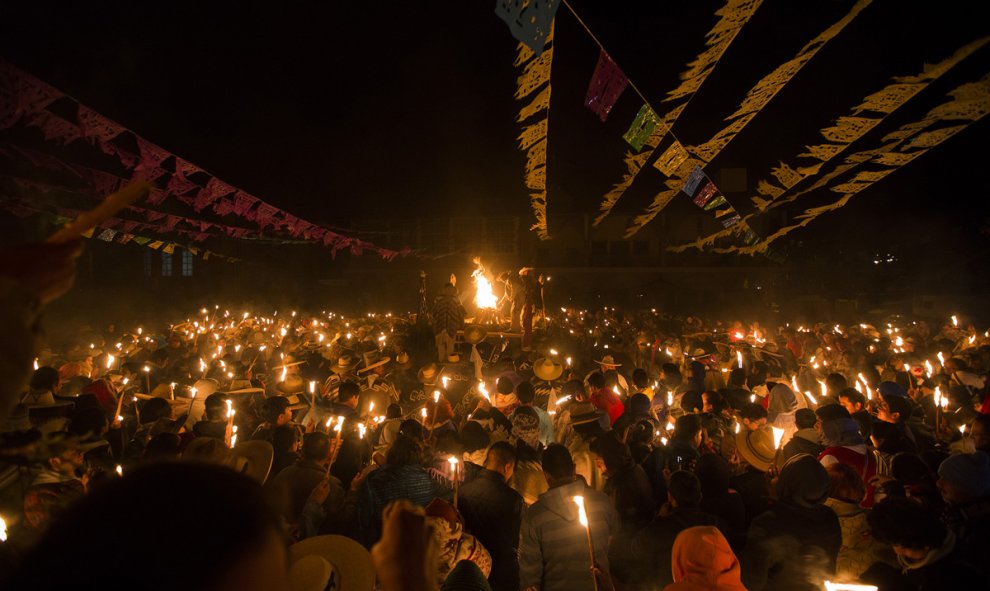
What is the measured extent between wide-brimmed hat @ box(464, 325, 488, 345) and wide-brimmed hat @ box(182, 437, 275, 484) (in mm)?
10733

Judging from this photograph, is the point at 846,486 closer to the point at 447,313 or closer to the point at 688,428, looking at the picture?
the point at 688,428

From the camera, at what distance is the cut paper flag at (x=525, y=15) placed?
3980mm

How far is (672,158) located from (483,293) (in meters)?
11.0

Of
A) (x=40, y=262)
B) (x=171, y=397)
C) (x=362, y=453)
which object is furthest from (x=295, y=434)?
(x=40, y=262)

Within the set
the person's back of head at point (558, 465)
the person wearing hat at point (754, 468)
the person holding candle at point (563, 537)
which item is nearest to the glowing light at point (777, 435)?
the person wearing hat at point (754, 468)

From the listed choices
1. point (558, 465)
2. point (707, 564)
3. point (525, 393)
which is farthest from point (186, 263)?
point (707, 564)

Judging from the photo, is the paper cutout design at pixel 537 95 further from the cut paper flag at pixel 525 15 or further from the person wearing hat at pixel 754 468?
the person wearing hat at pixel 754 468

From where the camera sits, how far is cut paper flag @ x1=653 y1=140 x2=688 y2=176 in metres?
8.01

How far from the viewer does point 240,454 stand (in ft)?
12.7

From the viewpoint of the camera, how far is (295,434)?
198 inches

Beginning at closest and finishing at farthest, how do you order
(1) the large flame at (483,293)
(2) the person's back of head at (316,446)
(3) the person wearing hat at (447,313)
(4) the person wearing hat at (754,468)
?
(2) the person's back of head at (316,446), (4) the person wearing hat at (754,468), (3) the person wearing hat at (447,313), (1) the large flame at (483,293)

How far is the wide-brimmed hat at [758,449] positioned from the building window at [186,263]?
105 feet

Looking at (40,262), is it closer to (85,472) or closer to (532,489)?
(85,472)

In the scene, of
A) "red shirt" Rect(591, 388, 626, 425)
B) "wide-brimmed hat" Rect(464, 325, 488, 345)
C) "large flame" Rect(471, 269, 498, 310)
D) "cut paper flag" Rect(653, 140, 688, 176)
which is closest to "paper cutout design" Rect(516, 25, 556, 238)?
"cut paper flag" Rect(653, 140, 688, 176)
